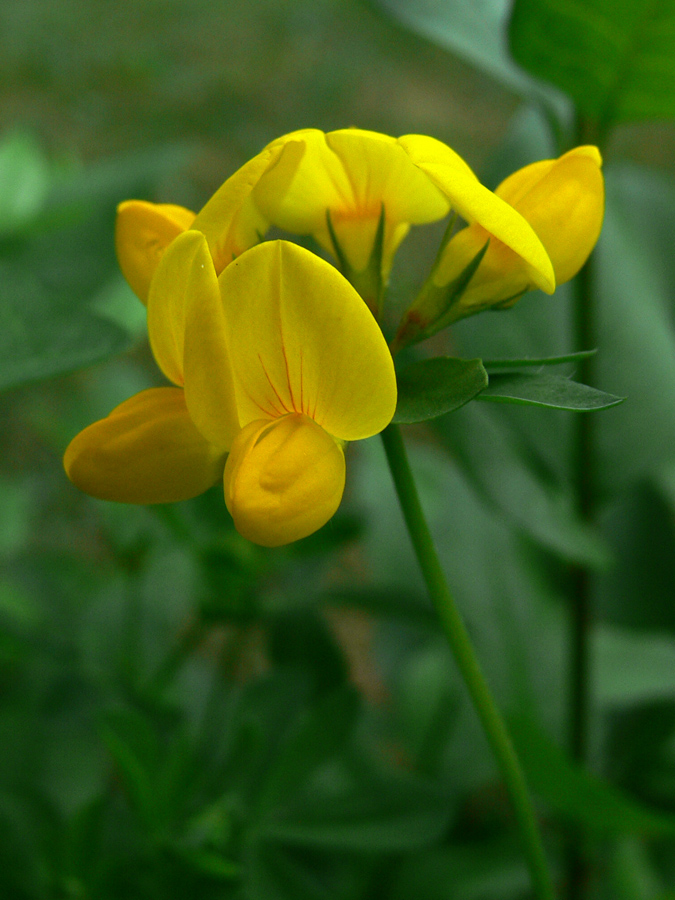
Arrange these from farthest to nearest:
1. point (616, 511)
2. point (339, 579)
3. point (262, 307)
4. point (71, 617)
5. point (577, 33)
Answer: point (339, 579)
point (616, 511)
point (71, 617)
point (577, 33)
point (262, 307)

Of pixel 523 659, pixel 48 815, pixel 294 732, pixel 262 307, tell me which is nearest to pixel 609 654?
pixel 523 659

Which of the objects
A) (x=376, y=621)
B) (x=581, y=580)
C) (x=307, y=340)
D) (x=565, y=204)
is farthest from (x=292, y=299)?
(x=376, y=621)

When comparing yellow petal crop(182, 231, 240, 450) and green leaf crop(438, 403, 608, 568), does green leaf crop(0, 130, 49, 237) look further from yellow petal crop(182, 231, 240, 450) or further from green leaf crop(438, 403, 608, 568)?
yellow petal crop(182, 231, 240, 450)

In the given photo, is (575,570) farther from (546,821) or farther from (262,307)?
(262,307)

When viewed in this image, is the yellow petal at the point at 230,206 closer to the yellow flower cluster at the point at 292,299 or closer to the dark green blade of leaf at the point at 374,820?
the yellow flower cluster at the point at 292,299

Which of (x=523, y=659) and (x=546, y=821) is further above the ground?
(x=523, y=659)
